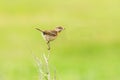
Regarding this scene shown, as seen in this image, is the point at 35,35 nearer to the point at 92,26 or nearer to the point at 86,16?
the point at 92,26

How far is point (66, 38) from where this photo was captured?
54.5 ft

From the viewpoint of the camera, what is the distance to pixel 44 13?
66.5ft

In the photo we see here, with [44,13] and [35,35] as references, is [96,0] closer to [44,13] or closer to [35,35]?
[44,13]

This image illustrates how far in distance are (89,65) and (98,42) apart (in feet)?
9.09

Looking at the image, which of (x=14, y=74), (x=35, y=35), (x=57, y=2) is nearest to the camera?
(x=14, y=74)

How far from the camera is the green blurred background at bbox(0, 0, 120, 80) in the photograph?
12.2 metres

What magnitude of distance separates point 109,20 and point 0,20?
282 centimetres

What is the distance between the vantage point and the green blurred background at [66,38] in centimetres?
1218

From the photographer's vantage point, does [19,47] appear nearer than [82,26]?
Yes

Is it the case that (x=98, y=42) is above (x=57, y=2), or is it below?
above

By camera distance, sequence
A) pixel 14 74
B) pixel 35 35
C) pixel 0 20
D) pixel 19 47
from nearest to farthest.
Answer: pixel 14 74
pixel 19 47
pixel 35 35
pixel 0 20

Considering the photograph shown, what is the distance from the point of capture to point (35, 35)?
56.7 feet

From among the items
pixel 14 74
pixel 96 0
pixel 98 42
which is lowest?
pixel 96 0

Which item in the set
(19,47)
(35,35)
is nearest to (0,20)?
(35,35)
